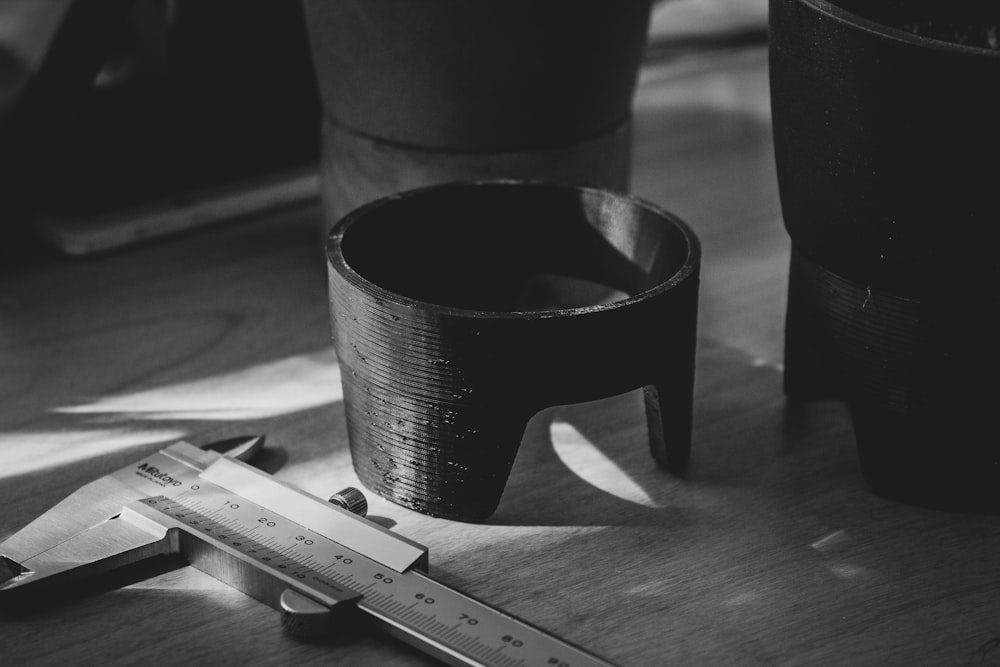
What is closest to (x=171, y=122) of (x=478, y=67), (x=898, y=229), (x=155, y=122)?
(x=155, y=122)

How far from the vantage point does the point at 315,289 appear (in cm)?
105

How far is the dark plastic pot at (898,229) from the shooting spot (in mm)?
625

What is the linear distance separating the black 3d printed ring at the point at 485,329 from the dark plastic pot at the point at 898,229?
90 millimetres

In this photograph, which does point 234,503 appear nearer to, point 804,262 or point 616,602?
point 616,602

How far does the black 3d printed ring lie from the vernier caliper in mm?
56

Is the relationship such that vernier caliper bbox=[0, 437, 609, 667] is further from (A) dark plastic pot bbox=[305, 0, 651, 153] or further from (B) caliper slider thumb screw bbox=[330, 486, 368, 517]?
(A) dark plastic pot bbox=[305, 0, 651, 153]

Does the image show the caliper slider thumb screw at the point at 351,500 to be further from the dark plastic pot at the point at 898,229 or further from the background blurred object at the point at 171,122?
the background blurred object at the point at 171,122

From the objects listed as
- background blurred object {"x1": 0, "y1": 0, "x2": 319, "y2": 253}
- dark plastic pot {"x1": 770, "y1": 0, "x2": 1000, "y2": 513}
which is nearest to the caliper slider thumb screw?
dark plastic pot {"x1": 770, "y1": 0, "x2": 1000, "y2": 513}

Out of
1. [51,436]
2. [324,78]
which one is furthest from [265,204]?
[51,436]

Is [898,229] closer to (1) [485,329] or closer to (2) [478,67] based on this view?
(1) [485,329]

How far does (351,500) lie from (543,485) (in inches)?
5.3

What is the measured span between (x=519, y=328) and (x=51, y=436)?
36cm

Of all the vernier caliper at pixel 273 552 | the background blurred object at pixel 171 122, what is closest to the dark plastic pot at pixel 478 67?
the background blurred object at pixel 171 122

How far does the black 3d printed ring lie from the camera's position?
0.68m
